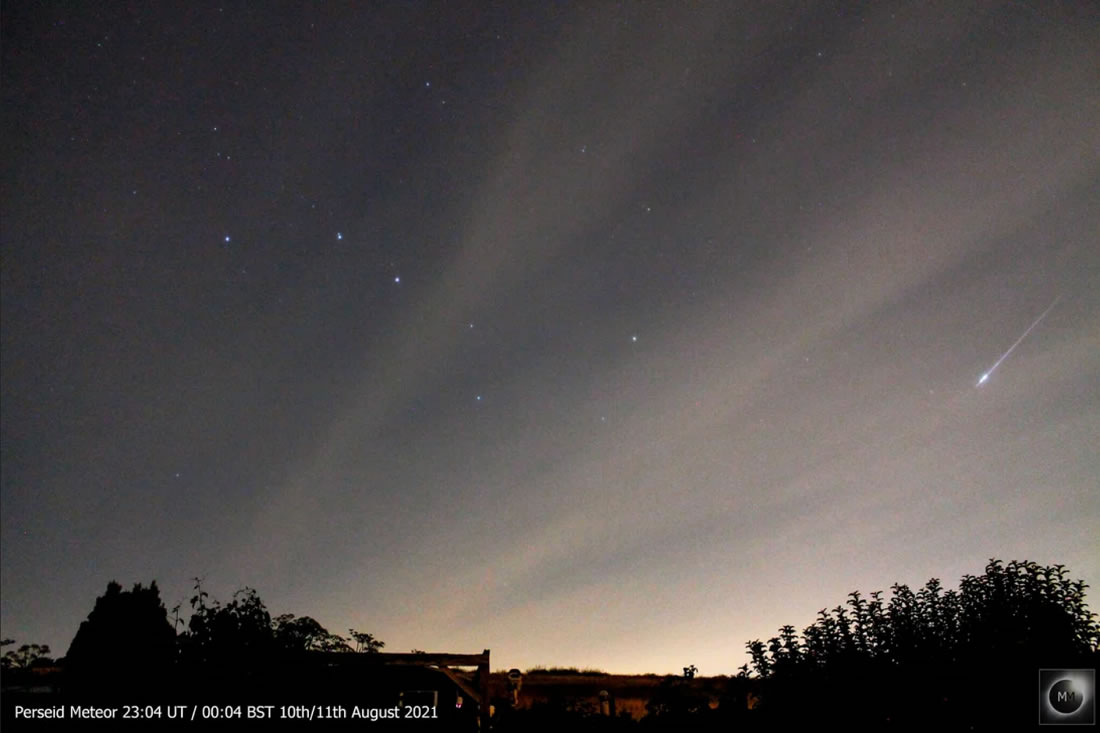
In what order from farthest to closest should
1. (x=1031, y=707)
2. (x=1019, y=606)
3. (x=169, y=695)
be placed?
(x=1019, y=606) → (x=169, y=695) → (x=1031, y=707)

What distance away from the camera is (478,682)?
45.5 feet

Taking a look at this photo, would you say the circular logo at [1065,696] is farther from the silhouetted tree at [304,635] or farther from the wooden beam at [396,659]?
the silhouetted tree at [304,635]

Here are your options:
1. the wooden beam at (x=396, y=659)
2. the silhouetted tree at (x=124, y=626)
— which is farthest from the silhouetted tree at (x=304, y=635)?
the wooden beam at (x=396, y=659)

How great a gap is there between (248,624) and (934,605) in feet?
105

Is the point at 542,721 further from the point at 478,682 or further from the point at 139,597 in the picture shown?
the point at 139,597

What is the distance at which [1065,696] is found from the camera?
9.59 meters

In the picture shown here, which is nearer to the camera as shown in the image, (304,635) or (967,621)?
(967,621)

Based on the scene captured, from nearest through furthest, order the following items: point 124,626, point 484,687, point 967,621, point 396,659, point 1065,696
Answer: point 1065,696
point 396,659
point 484,687
point 967,621
point 124,626

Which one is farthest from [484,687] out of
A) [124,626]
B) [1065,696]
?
[124,626]

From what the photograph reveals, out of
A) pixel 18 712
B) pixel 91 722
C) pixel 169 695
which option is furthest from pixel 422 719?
pixel 18 712

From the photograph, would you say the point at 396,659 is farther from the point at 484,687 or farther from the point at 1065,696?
the point at 1065,696

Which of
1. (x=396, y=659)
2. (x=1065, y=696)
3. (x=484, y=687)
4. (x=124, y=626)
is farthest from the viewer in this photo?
(x=124, y=626)

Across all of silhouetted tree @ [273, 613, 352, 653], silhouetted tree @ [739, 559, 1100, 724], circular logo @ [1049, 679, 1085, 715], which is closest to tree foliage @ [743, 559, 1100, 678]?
silhouetted tree @ [739, 559, 1100, 724]

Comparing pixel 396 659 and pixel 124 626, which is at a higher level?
pixel 396 659
